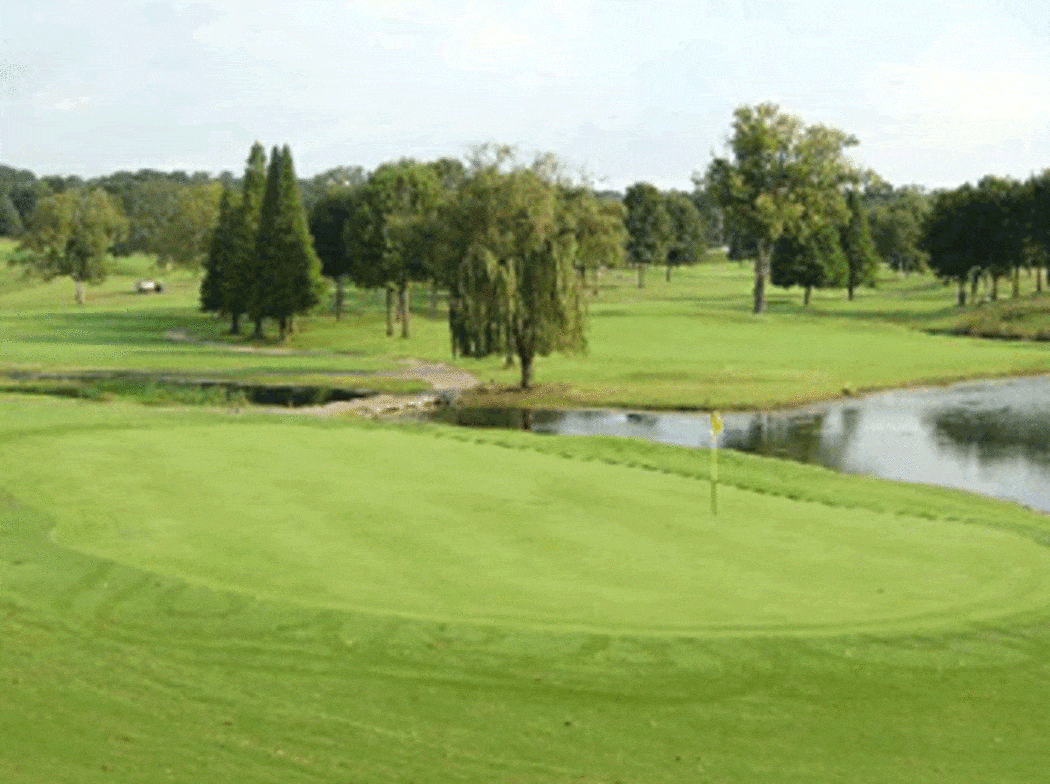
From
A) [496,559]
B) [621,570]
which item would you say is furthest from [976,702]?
[496,559]

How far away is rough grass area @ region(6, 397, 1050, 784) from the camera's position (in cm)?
1421

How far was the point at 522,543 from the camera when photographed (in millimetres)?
22469

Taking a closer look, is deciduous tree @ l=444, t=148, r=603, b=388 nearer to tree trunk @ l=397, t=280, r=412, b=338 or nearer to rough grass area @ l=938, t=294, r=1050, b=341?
tree trunk @ l=397, t=280, r=412, b=338

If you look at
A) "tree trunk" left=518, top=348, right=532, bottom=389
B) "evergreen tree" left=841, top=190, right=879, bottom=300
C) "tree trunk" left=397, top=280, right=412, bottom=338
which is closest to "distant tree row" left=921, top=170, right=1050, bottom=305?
"evergreen tree" left=841, top=190, right=879, bottom=300

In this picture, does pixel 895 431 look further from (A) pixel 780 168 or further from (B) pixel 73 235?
(B) pixel 73 235

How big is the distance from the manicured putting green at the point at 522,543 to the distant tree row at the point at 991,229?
3890 inches

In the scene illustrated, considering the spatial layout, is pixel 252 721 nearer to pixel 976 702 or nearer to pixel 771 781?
pixel 771 781

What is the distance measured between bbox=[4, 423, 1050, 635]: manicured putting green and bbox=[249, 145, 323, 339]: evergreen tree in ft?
235

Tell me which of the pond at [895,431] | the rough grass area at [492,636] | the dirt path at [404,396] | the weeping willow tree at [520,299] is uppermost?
the weeping willow tree at [520,299]

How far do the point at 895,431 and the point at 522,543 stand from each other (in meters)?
39.6

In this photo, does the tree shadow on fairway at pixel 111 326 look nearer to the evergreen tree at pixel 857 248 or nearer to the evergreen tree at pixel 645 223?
the evergreen tree at pixel 645 223

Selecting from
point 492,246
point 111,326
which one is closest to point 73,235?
point 111,326

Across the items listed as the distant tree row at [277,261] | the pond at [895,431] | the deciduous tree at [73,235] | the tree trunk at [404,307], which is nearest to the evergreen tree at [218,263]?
the distant tree row at [277,261]

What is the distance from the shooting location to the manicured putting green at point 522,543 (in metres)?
19.2
